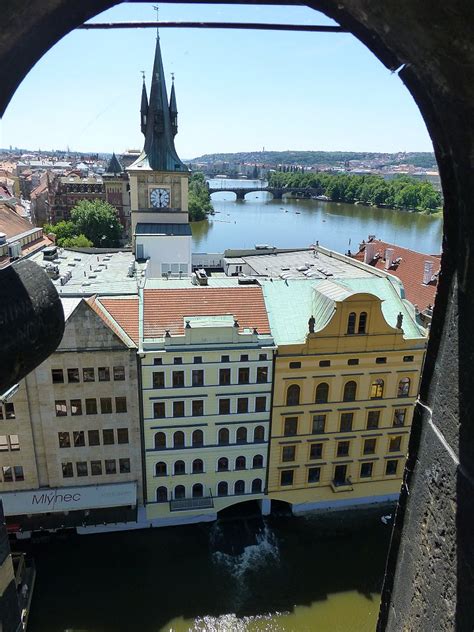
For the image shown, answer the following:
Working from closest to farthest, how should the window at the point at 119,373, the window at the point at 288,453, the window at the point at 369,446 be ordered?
the window at the point at 119,373, the window at the point at 288,453, the window at the point at 369,446

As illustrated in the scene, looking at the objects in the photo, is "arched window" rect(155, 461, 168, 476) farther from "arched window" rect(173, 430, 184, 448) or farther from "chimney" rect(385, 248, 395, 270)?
"chimney" rect(385, 248, 395, 270)

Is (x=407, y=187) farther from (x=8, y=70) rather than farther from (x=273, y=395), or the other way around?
(x=8, y=70)

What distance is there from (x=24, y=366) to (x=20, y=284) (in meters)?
0.45

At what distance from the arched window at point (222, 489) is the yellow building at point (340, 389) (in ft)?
6.53

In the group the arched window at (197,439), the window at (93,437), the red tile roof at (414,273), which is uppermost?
the red tile roof at (414,273)

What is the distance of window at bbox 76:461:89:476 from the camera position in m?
21.2

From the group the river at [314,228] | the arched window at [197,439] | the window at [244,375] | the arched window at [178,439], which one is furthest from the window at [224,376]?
the river at [314,228]

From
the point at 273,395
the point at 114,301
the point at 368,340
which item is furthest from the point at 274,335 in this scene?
the point at 114,301

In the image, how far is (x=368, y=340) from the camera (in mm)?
21250

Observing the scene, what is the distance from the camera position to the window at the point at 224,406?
21.2 meters

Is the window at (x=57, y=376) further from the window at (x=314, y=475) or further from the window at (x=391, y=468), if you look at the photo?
the window at (x=391, y=468)

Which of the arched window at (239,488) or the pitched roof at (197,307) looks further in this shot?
the arched window at (239,488)

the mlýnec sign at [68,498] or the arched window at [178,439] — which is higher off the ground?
the arched window at [178,439]

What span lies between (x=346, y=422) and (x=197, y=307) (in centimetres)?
855
